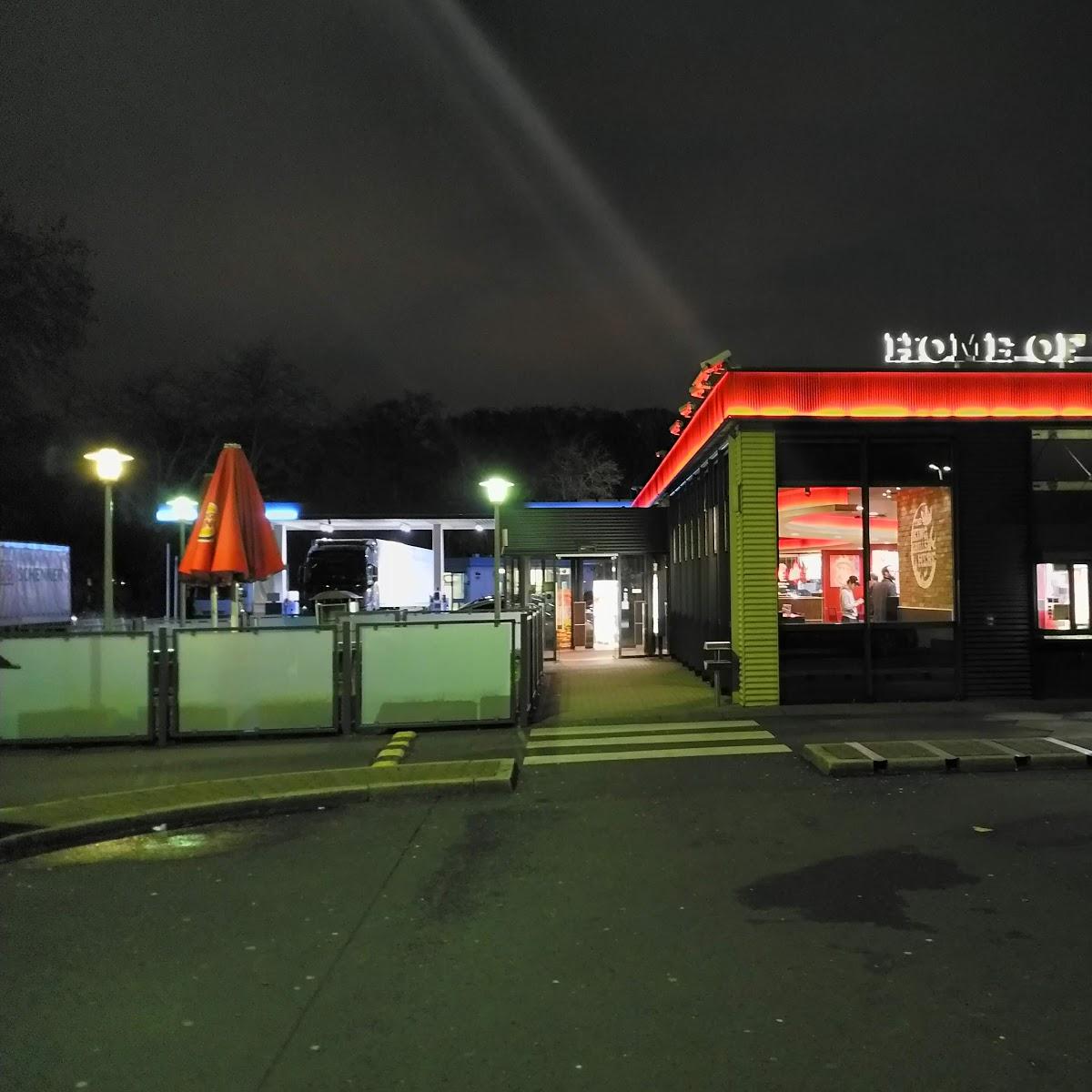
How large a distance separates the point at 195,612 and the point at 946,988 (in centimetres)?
4075

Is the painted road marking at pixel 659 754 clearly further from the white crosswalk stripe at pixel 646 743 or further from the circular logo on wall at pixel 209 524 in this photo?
the circular logo on wall at pixel 209 524

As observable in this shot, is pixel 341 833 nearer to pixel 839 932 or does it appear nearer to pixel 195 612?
pixel 839 932

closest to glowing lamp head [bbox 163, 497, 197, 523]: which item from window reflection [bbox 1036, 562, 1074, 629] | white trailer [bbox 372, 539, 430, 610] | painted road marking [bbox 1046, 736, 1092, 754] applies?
white trailer [bbox 372, 539, 430, 610]

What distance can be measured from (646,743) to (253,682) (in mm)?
5057

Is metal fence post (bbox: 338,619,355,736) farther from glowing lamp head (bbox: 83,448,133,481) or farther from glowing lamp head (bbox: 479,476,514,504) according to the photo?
glowing lamp head (bbox: 83,448,133,481)

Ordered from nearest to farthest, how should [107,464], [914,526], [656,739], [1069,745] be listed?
1. [1069,745]
2. [656,739]
3. [107,464]
4. [914,526]

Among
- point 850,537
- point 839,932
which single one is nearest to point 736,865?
point 839,932

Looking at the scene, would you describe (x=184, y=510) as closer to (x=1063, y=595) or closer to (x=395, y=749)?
(x=395, y=749)

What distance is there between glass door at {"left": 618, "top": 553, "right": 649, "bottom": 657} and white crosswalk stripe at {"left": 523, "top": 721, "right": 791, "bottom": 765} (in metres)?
12.0

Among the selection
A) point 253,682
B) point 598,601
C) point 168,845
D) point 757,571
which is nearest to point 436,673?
point 253,682

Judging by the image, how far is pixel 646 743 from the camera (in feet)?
40.7

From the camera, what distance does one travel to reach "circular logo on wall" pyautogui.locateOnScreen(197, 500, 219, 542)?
1390 centimetres

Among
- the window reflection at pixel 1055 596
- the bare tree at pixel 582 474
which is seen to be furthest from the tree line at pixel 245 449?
the window reflection at pixel 1055 596

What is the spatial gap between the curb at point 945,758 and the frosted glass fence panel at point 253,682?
244 inches
